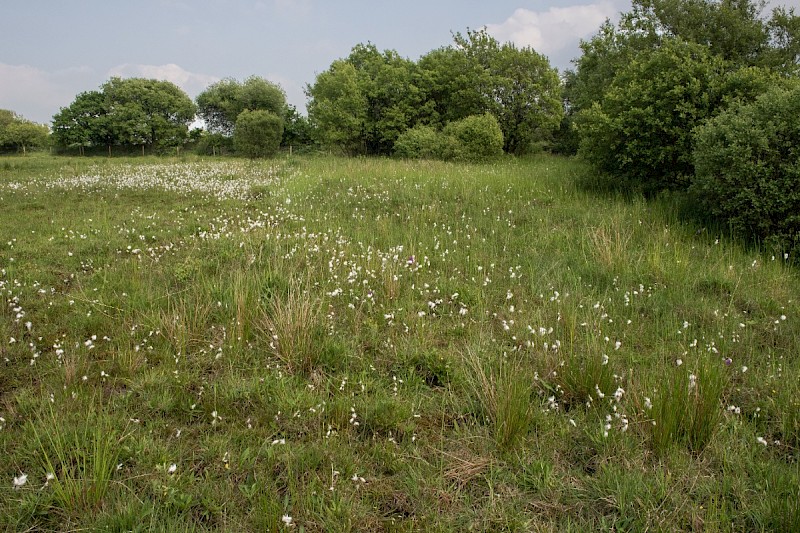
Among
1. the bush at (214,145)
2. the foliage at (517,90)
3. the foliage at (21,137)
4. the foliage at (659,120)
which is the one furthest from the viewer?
the bush at (214,145)

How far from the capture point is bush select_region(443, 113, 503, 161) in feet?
75.3

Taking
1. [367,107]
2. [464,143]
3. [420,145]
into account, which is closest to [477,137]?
[464,143]

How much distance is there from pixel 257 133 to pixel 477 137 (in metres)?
15.5

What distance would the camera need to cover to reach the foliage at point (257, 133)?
3024 centimetres

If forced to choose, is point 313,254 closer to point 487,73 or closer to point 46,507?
point 46,507

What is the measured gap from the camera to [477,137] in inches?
909

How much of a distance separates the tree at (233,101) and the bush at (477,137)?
89.0ft

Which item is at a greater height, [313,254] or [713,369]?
[313,254]

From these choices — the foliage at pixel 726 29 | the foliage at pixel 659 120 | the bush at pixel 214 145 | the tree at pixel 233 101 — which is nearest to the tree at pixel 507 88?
the foliage at pixel 726 29

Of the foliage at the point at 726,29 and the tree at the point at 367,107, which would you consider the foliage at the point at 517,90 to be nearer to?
the tree at the point at 367,107

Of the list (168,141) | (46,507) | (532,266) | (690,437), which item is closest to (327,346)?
(46,507)

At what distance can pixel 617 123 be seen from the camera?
10.9m

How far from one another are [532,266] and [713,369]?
313 cm

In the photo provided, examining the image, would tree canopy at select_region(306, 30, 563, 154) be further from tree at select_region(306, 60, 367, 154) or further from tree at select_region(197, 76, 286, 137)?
tree at select_region(197, 76, 286, 137)
